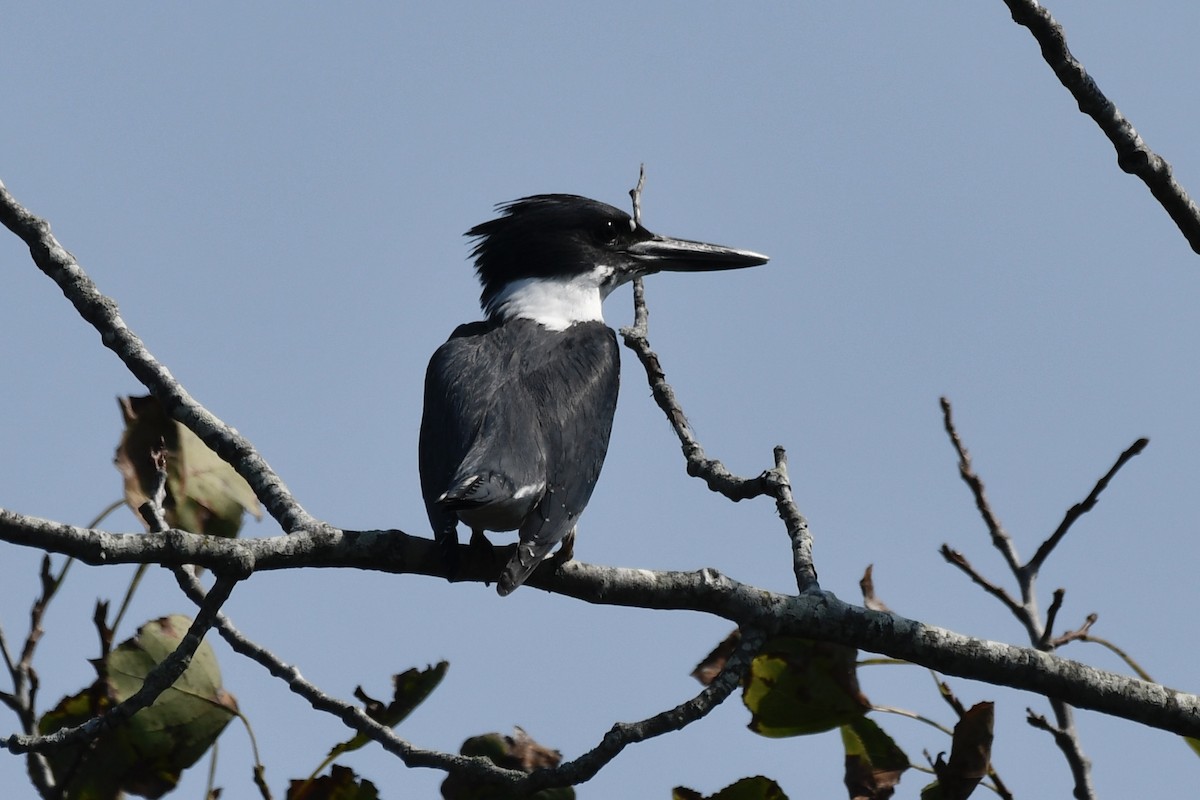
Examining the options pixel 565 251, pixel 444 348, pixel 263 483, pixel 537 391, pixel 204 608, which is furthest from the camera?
pixel 565 251

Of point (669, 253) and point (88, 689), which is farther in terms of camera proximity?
point (669, 253)

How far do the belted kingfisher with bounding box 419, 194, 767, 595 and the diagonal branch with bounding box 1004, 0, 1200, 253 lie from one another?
56.0 inches

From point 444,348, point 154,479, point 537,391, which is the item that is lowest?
point 154,479

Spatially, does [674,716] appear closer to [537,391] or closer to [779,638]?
[779,638]

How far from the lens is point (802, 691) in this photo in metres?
2.55

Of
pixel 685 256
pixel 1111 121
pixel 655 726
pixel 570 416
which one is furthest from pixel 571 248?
pixel 655 726

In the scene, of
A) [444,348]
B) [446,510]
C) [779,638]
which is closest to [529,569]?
[446,510]

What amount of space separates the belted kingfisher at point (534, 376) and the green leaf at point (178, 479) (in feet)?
1.43

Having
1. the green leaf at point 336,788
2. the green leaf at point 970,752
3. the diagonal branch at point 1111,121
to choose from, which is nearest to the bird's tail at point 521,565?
the green leaf at point 336,788

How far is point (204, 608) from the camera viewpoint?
2.31 metres

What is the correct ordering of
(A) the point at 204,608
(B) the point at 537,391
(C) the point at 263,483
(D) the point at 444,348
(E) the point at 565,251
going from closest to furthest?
1. (A) the point at 204,608
2. (C) the point at 263,483
3. (B) the point at 537,391
4. (D) the point at 444,348
5. (E) the point at 565,251

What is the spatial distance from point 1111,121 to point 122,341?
212 cm

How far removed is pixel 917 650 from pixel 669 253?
2.53m

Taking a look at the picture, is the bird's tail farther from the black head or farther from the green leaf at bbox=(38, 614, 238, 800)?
the black head
